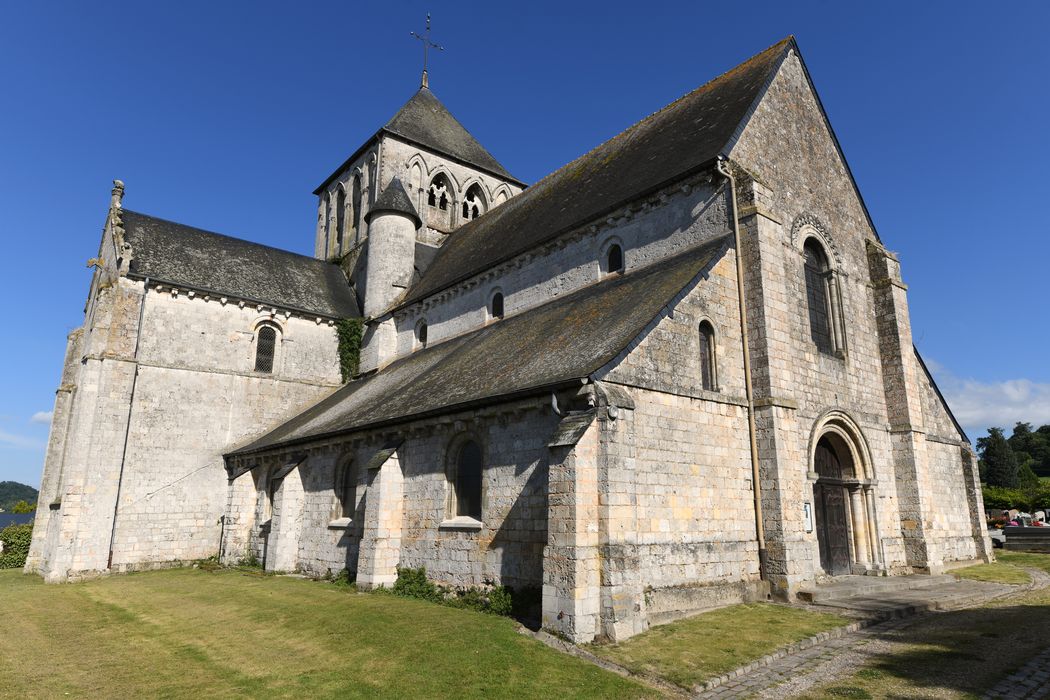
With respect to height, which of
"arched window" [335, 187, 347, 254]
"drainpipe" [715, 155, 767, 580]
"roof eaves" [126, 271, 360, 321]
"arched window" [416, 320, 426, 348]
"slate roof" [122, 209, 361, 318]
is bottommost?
"drainpipe" [715, 155, 767, 580]

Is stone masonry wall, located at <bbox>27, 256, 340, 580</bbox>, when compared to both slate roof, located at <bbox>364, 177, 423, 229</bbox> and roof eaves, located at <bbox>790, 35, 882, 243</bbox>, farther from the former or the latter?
roof eaves, located at <bbox>790, 35, 882, 243</bbox>

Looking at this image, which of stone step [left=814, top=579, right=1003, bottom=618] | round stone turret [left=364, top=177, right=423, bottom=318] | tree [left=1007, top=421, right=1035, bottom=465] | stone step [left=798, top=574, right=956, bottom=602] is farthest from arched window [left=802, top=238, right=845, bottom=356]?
tree [left=1007, top=421, right=1035, bottom=465]

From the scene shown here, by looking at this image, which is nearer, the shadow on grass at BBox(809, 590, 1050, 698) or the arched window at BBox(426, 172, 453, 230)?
the shadow on grass at BBox(809, 590, 1050, 698)

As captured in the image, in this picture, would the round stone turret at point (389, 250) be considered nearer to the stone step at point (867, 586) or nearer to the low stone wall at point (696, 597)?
the low stone wall at point (696, 597)

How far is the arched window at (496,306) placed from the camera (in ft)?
65.6

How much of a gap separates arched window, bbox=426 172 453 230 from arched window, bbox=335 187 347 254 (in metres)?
4.57

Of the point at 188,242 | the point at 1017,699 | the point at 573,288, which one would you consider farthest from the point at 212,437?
the point at 1017,699

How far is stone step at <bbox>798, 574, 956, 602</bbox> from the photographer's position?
12070mm

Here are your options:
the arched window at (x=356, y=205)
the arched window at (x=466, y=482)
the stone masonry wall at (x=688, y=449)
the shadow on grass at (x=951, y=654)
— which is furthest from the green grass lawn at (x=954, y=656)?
the arched window at (x=356, y=205)

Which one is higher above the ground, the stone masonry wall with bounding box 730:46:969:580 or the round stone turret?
the round stone turret

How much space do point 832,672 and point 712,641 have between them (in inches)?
65.7

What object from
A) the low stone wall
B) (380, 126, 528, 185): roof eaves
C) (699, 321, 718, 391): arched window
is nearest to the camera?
the low stone wall

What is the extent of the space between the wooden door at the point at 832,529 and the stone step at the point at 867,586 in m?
0.37

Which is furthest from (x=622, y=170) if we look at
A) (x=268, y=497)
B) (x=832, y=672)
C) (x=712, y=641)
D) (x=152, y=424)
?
(x=152, y=424)
